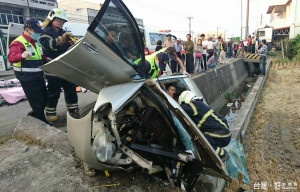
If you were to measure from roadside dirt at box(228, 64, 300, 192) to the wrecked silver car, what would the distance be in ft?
3.61

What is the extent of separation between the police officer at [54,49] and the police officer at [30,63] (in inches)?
7.8

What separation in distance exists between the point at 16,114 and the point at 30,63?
5.61ft

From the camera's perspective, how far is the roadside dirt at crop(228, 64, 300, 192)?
3486 millimetres

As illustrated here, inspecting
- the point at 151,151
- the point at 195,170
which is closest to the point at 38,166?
the point at 151,151

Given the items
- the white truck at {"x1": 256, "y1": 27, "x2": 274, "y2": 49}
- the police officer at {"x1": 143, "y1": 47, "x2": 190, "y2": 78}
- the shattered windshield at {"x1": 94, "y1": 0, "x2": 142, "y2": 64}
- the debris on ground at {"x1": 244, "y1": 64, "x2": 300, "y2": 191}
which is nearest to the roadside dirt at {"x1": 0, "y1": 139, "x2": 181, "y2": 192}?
the shattered windshield at {"x1": 94, "y1": 0, "x2": 142, "y2": 64}

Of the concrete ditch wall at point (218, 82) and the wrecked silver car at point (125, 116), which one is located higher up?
the wrecked silver car at point (125, 116)

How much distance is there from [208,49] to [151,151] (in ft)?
32.3

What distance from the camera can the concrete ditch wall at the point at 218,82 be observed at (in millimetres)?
8086

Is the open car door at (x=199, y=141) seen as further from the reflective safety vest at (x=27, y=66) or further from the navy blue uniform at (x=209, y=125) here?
the reflective safety vest at (x=27, y=66)

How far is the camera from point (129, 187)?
93.7 inches

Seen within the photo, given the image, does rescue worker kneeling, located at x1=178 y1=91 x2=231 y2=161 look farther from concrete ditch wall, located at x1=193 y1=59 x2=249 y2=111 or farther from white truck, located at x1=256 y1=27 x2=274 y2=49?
white truck, located at x1=256 y1=27 x2=274 y2=49

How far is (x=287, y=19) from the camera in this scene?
30.1 metres

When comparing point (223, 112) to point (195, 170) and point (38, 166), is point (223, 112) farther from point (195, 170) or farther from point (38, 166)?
point (38, 166)

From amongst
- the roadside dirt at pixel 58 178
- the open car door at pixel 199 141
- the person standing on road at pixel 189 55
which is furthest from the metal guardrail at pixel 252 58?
the roadside dirt at pixel 58 178
